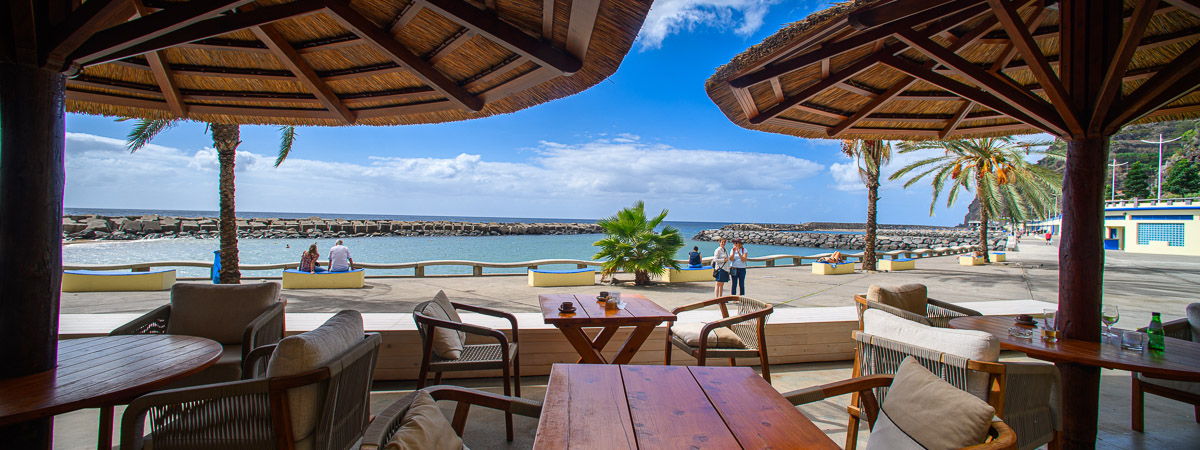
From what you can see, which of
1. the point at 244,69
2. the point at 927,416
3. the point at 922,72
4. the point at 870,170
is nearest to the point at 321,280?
the point at 244,69

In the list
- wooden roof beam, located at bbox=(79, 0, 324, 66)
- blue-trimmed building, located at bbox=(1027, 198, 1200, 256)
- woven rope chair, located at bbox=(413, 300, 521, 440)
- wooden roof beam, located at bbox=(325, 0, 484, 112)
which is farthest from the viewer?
blue-trimmed building, located at bbox=(1027, 198, 1200, 256)

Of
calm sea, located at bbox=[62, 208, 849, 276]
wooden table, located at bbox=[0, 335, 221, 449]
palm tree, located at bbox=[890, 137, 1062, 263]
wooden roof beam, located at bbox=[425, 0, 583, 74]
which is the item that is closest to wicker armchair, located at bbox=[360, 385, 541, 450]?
wooden table, located at bbox=[0, 335, 221, 449]

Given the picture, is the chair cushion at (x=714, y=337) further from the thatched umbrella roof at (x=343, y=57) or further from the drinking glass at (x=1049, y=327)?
the thatched umbrella roof at (x=343, y=57)

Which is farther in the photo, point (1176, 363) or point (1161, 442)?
point (1161, 442)

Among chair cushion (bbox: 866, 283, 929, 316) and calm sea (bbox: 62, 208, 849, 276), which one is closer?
chair cushion (bbox: 866, 283, 929, 316)

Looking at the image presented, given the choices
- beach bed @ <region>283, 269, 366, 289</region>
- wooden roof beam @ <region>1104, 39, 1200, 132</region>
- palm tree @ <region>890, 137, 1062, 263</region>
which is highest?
palm tree @ <region>890, 137, 1062, 263</region>

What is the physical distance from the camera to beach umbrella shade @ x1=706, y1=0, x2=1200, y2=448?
252cm

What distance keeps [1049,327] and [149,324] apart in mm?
5554

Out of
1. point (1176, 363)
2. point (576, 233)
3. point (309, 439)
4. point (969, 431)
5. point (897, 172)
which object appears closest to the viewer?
point (969, 431)

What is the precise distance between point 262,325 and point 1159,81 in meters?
5.20

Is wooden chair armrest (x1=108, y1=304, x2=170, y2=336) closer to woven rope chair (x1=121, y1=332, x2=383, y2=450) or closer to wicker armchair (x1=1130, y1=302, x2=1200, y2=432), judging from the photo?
woven rope chair (x1=121, y1=332, x2=383, y2=450)

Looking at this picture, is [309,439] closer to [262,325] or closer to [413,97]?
[262,325]

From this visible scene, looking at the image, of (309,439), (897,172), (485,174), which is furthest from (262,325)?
(485,174)

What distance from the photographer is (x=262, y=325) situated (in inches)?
119
